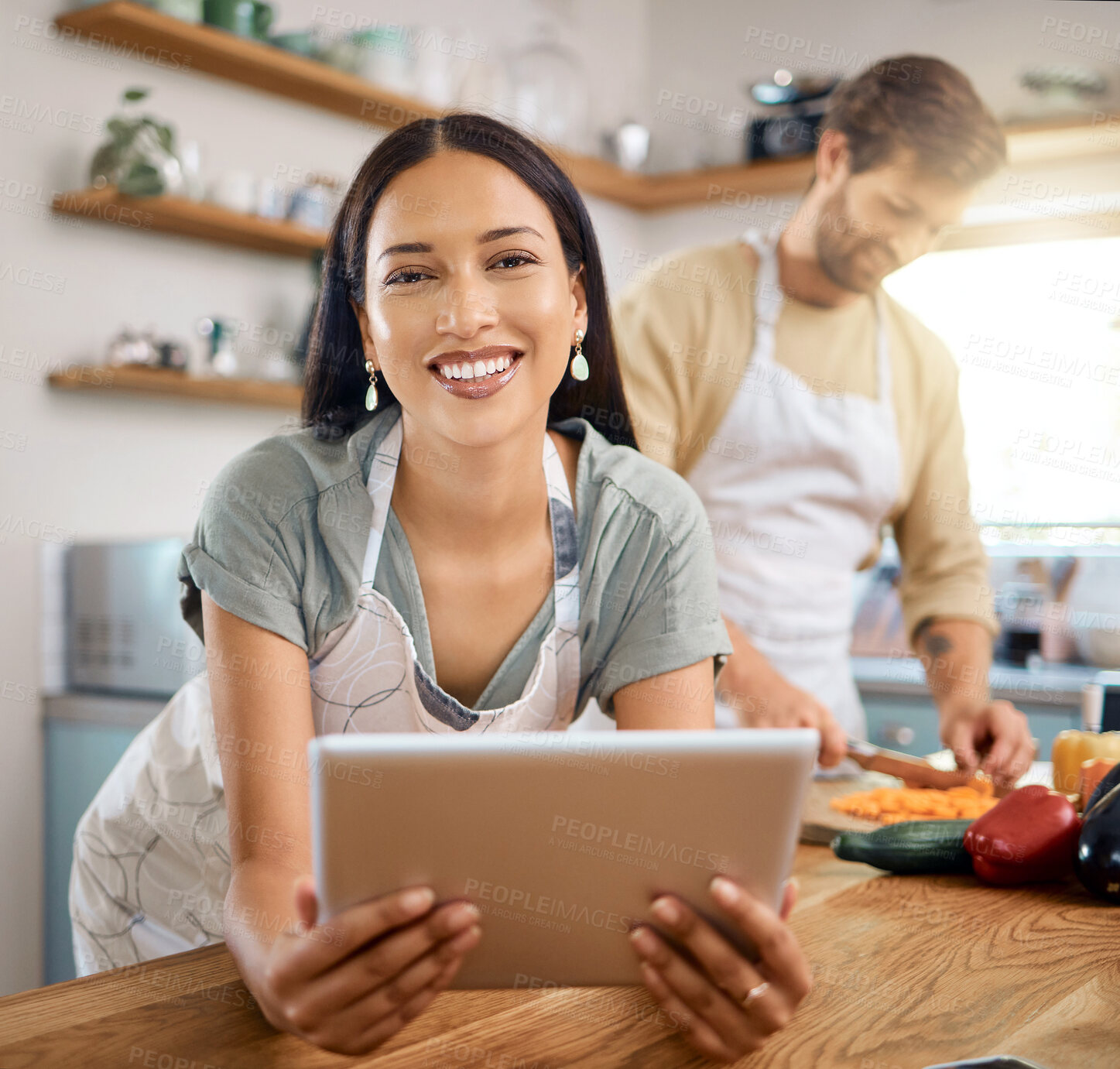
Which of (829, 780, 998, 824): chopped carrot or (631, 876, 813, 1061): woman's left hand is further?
(829, 780, 998, 824): chopped carrot

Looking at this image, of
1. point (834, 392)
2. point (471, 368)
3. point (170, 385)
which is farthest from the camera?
point (170, 385)

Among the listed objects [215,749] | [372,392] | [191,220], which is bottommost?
[215,749]

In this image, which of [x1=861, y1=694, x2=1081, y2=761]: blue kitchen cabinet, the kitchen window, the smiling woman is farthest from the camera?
the kitchen window

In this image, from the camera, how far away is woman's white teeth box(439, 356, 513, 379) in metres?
1.12

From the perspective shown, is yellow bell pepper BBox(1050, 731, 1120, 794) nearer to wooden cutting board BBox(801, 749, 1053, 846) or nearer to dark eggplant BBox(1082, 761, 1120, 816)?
wooden cutting board BBox(801, 749, 1053, 846)

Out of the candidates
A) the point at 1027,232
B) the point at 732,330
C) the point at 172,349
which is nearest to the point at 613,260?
the point at 1027,232

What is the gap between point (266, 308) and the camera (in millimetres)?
2902

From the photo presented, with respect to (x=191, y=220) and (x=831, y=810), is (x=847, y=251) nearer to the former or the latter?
(x=831, y=810)

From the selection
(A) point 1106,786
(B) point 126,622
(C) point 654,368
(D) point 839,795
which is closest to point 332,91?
(B) point 126,622

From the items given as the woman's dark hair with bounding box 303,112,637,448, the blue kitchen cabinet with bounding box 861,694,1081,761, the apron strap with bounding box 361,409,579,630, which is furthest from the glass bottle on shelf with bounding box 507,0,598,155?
the apron strap with bounding box 361,409,579,630

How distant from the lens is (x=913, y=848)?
120 cm

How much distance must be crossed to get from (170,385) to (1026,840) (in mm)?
2001

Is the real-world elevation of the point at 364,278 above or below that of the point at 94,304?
below

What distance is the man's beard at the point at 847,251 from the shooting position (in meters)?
1.77
